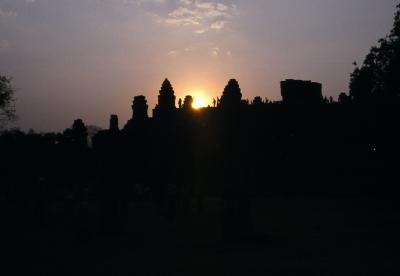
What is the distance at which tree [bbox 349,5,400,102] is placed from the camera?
3453 cm

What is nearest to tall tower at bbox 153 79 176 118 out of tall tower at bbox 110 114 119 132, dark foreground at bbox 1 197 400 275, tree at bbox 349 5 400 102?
tall tower at bbox 110 114 119 132

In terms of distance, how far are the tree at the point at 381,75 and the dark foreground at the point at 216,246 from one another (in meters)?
11.9

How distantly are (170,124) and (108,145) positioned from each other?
24.9 feet

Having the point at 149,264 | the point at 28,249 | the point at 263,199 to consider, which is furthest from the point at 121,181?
the point at 263,199

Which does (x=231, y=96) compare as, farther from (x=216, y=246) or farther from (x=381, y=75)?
(x=381, y=75)

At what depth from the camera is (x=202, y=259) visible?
14469 mm

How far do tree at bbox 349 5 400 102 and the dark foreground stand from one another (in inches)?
467

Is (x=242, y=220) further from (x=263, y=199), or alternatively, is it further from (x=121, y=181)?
(x=263, y=199)

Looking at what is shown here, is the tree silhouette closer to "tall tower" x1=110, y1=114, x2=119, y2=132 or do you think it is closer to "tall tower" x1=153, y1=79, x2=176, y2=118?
"tall tower" x1=110, y1=114, x2=119, y2=132

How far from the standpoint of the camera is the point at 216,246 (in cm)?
1662

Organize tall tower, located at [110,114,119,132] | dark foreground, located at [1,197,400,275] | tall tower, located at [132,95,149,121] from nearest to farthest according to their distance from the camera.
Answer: dark foreground, located at [1,197,400,275] → tall tower, located at [110,114,119,132] → tall tower, located at [132,95,149,121]

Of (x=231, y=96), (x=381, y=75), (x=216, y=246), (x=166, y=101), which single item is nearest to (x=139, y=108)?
(x=166, y=101)

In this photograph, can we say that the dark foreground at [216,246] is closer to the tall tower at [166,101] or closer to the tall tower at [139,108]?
the tall tower at [139,108]

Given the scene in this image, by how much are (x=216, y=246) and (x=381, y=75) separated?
93.2 feet
